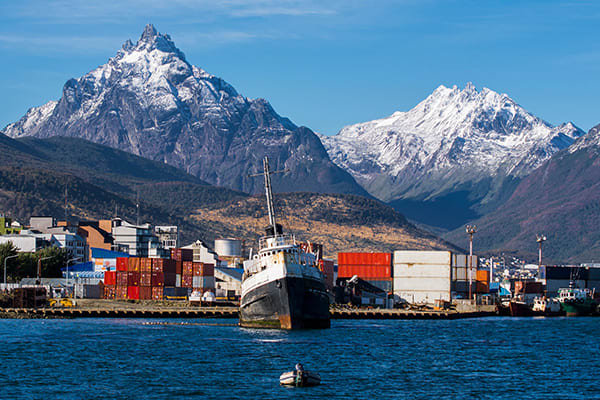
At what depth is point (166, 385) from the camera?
84750 millimetres

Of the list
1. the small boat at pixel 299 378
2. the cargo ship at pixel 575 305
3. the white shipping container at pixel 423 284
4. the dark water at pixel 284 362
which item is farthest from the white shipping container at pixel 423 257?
the small boat at pixel 299 378

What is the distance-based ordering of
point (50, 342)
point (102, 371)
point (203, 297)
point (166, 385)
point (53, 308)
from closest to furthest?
point (166, 385) < point (102, 371) < point (50, 342) < point (53, 308) < point (203, 297)

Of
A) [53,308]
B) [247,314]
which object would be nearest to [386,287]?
[53,308]

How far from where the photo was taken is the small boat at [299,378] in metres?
83.1

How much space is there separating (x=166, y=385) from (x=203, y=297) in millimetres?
106371

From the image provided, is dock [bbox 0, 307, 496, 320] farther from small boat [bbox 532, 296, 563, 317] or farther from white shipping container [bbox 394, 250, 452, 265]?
small boat [bbox 532, 296, 563, 317]

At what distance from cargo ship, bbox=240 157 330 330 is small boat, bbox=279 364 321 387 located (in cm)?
3400

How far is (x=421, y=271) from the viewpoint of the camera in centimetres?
19612

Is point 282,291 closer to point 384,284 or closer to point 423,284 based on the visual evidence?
point 423,284

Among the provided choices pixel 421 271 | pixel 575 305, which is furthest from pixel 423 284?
pixel 575 305

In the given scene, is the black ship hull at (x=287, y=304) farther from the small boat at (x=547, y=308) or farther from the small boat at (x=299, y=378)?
the small boat at (x=547, y=308)

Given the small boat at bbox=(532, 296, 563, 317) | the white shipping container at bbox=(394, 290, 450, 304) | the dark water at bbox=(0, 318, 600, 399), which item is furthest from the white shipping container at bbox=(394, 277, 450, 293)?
the dark water at bbox=(0, 318, 600, 399)

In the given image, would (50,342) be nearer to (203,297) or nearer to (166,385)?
(166,385)

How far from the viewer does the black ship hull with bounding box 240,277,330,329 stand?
119 meters
